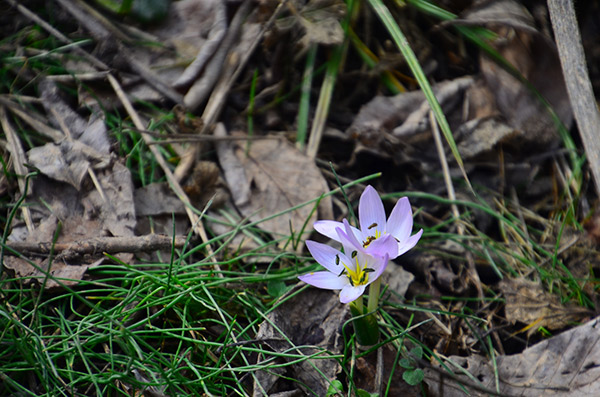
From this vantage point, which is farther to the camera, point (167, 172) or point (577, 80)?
point (167, 172)

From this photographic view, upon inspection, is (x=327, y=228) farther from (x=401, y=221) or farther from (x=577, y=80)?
(x=577, y=80)

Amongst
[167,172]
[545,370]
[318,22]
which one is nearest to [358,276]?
[545,370]

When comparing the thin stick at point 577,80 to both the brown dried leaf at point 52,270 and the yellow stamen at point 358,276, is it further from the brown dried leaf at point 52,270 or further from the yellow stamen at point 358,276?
the brown dried leaf at point 52,270

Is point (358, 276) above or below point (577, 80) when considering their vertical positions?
below

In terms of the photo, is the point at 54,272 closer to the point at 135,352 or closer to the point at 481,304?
the point at 135,352

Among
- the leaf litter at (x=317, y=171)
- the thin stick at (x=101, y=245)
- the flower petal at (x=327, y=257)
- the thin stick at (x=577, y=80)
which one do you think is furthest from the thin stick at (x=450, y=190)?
the thin stick at (x=101, y=245)

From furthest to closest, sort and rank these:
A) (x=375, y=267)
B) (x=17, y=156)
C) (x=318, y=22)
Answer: (x=318, y=22) → (x=17, y=156) → (x=375, y=267)
